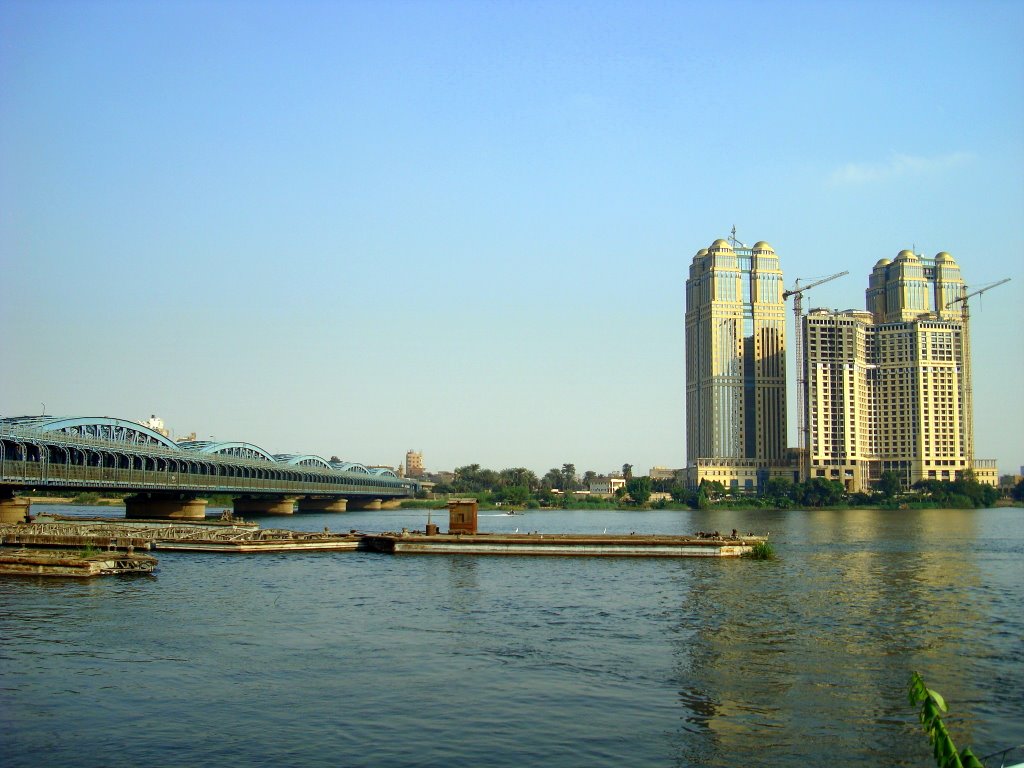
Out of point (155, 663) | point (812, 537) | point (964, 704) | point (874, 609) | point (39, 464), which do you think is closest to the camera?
point (964, 704)

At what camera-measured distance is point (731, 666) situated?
Answer: 40625 mm

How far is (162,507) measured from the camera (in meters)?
148

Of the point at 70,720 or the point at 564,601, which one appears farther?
the point at 564,601

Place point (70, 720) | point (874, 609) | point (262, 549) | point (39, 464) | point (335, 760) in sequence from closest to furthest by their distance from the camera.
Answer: point (335, 760) < point (70, 720) < point (874, 609) < point (262, 549) < point (39, 464)

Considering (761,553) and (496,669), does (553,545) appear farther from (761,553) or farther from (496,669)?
(496,669)

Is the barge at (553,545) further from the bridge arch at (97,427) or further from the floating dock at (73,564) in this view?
the bridge arch at (97,427)

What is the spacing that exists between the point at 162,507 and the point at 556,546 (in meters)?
80.2

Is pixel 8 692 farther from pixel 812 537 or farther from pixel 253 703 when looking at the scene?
pixel 812 537

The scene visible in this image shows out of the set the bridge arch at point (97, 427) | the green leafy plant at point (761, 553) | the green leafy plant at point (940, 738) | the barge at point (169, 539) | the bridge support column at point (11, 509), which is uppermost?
the bridge arch at point (97, 427)

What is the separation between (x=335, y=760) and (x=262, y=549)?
66635 millimetres

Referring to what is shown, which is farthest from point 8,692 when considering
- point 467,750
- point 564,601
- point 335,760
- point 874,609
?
point 874,609

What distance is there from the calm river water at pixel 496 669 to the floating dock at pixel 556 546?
17659 millimetres

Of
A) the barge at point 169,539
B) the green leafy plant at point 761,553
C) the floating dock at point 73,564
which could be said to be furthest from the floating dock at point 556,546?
the floating dock at point 73,564

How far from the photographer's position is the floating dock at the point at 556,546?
89.4 metres
